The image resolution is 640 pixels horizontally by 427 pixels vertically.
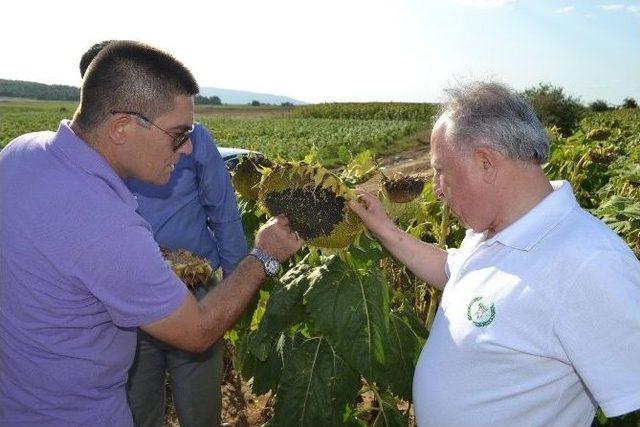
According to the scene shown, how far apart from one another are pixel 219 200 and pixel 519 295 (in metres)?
1.64

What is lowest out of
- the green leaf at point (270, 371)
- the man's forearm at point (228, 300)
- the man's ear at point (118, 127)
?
the green leaf at point (270, 371)

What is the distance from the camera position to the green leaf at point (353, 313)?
2.07 m

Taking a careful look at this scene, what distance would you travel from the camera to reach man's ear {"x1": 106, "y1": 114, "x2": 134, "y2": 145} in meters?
1.74

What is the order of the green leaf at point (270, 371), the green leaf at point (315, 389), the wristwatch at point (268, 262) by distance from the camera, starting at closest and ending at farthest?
the wristwatch at point (268, 262) < the green leaf at point (315, 389) < the green leaf at point (270, 371)

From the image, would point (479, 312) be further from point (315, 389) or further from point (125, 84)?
point (125, 84)

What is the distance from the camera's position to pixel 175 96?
182 cm

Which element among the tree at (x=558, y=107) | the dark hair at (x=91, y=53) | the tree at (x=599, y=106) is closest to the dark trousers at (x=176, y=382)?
the dark hair at (x=91, y=53)

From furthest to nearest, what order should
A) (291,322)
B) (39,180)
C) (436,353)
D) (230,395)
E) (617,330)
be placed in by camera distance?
(230,395), (291,322), (436,353), (39,180), (617,330)

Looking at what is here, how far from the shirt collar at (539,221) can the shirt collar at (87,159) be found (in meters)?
1.08

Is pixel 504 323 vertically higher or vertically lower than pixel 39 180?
lower

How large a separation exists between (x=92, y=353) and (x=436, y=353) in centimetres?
102

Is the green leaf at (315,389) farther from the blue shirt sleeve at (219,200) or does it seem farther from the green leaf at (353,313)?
the blue shirt sleeve at (219,200)

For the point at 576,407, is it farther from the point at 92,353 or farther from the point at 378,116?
the point at 378,116

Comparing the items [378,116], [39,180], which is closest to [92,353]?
[39,180]
